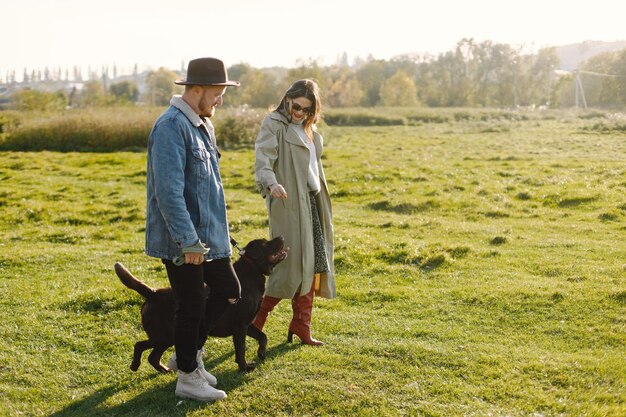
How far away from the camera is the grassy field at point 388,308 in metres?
5.12

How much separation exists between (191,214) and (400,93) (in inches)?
2710

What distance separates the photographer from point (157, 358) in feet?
17.4

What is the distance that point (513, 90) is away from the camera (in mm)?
77500

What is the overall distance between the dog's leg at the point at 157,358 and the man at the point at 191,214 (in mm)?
359

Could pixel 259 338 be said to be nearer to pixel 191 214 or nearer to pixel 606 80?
pixel 191 214

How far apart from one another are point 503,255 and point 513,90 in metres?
71.7

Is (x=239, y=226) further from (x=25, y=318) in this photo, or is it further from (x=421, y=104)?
(x=421, y=104)

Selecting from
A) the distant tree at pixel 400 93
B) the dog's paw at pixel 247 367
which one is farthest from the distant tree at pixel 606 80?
the dog's paw at pixel 247 367

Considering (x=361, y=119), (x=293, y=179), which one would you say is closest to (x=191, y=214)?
(x=293, y=179)

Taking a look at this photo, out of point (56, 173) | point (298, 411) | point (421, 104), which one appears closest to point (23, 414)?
point (298, 411)

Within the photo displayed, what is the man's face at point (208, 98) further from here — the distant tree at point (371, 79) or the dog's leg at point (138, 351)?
the distant tree at point (371, 79)

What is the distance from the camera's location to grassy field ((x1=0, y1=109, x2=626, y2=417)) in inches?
201

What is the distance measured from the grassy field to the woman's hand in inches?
56.0

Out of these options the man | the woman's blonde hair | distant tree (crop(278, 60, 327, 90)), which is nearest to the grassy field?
the man
